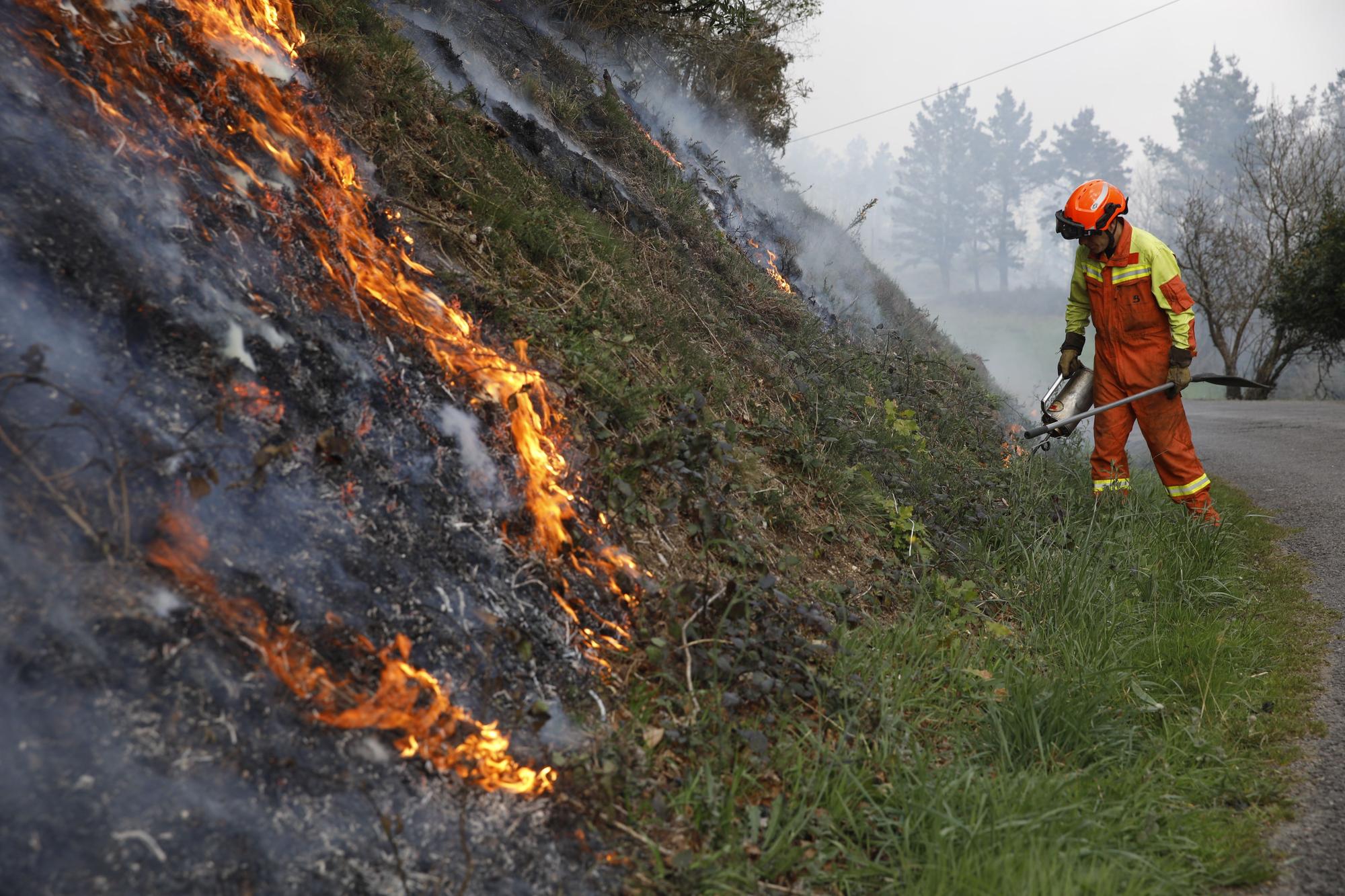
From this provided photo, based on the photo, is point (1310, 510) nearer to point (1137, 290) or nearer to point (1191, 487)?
point (1191, 487)

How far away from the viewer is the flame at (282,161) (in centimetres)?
272

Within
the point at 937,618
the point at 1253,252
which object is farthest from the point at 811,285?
the point at 1253,252

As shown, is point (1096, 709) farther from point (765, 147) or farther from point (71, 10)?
point (765, 147)

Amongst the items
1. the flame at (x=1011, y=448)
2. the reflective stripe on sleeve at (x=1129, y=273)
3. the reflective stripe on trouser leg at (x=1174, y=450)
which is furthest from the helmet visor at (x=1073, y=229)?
the flame at (x=1011, y=448)

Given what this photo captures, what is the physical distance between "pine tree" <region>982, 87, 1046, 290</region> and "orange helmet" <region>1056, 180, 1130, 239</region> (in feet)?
229

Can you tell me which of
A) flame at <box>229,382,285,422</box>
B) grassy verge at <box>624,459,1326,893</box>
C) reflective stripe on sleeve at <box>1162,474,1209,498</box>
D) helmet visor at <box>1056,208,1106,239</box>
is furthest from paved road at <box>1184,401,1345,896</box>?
flame at <box>229,382,285,422</box>

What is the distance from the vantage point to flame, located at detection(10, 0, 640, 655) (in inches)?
107

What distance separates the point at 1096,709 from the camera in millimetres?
3148

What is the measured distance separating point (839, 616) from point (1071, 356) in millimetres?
3714

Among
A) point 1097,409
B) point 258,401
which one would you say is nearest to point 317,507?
point 258,401

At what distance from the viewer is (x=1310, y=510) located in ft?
20.3

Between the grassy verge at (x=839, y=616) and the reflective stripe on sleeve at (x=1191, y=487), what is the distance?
0.18m

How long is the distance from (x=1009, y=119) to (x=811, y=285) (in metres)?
78.6

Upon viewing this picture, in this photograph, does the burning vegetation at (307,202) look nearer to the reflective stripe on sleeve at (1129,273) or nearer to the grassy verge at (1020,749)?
the grassy verge at (1020,749)
